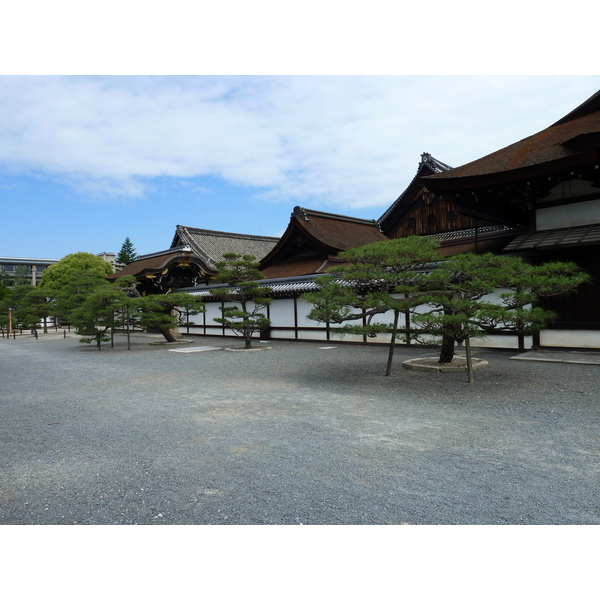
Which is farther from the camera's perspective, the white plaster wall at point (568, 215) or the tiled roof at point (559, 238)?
the white plaster wall at point (568, 215)

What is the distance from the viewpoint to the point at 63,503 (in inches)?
126

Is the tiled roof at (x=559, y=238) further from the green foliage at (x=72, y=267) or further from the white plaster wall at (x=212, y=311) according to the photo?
the green foliage at (x=72, y=267)

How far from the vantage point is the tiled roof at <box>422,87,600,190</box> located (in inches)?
338

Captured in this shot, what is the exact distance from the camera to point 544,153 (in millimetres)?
9562

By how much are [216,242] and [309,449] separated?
25252mm

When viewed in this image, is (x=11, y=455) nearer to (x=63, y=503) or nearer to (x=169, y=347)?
(x=63, y=503)

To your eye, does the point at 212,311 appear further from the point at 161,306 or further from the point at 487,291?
the point at 487,291

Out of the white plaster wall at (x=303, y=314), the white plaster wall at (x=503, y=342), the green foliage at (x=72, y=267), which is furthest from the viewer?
the green foliage at (x=72, y=267)

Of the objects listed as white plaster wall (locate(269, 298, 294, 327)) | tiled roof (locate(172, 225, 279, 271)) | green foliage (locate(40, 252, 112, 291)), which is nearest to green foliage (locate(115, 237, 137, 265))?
green foliage (locate(40, 252, 112, 291))

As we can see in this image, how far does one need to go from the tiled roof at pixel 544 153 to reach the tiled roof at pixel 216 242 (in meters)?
15.8

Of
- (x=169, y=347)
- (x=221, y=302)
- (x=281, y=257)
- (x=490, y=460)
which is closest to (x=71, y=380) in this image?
(x=169, y=347)

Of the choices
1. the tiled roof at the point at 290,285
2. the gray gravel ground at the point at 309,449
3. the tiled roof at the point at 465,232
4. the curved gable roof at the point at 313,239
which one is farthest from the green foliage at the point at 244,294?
the tiled roof at the point at 465,232

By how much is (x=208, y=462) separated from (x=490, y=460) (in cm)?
253

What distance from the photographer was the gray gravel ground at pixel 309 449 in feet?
9.98
